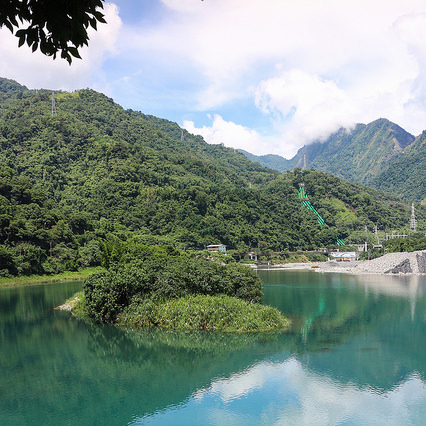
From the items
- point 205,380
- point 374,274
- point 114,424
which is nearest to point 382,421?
point 205,380

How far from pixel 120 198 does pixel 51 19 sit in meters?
92.3

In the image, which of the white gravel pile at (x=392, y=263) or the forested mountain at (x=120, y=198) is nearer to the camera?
the forested mountain at (x=120, y=198)

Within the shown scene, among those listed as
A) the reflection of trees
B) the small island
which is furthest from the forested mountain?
the reflection of trees

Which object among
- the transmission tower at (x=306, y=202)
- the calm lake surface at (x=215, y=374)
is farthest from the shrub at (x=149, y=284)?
the transmission tower at (x=306, y=202)

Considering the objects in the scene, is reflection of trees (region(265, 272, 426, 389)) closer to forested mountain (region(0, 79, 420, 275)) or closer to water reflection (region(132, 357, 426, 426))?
water reflection (region(132, 357, 426, 426))

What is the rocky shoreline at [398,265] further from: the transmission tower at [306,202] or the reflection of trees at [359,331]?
the transmission tower at [306,202]

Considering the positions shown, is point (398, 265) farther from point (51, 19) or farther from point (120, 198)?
point (51, 19)

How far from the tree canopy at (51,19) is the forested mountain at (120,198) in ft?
163

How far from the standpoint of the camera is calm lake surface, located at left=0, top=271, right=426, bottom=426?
13.8 meters

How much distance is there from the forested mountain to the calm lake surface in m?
32.3

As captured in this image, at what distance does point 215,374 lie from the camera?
17.5m

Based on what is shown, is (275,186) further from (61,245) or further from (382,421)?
(382,421)

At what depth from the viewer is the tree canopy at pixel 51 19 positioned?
15.2ft

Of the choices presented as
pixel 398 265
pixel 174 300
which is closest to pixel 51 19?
pixel 174 300
